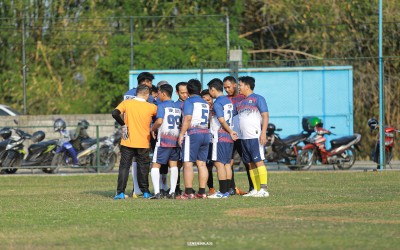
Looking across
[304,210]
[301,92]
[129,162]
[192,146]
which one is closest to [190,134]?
[192,146]

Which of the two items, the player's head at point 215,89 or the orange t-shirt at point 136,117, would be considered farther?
the player's head at point 215,89

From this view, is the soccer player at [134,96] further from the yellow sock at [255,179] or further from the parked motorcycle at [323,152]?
the parked motorcycle at [323,152]

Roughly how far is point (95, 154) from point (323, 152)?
5757mm

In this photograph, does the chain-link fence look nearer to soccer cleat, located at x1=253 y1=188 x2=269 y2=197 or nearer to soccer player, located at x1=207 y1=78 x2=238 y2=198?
soccer player, located at x1=207 y1=78 x2=238 y2=198

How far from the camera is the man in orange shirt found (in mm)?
17672

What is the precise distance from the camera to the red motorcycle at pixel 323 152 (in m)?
26.9

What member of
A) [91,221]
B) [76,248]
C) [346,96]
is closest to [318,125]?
[346,96]

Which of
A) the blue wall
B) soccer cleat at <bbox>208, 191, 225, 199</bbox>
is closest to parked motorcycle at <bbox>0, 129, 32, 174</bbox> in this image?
the blue wall

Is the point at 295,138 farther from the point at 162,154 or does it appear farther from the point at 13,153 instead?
the point at 162,154

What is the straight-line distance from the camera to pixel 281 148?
2706 centimetres

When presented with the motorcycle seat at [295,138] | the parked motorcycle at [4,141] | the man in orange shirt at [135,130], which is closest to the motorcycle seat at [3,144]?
the parked motorcycle at [4,141]

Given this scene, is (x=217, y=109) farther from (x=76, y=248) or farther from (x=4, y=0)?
(x=4, y=0)

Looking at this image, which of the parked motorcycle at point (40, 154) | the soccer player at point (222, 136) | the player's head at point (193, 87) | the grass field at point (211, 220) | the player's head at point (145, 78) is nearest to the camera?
the grass field at point (211, 220)

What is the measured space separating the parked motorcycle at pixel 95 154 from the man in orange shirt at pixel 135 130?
9231 millimetres
